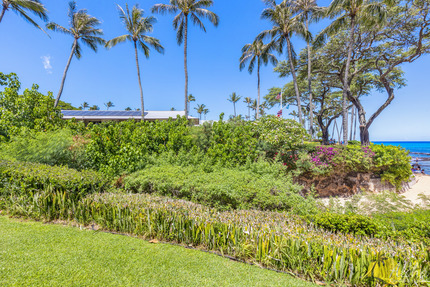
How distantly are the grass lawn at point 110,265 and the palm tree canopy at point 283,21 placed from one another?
16435mm

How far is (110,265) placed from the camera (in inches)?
91.5

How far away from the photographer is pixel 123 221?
325 cm

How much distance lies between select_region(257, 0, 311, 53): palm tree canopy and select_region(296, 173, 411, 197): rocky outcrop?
11698 millimetres

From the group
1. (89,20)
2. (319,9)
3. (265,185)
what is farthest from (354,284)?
(89,20)

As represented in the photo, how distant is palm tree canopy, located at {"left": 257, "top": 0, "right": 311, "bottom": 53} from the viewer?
13.5 metres

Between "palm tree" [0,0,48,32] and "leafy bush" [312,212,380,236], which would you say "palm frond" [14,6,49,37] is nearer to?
"palm tree" [0,0,48,32]

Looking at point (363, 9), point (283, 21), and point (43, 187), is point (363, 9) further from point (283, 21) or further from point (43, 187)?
point (43, 187)

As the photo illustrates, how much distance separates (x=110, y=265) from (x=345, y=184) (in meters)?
9.53

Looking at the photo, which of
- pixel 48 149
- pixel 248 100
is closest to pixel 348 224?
pixel 48 149

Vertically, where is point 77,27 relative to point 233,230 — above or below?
above

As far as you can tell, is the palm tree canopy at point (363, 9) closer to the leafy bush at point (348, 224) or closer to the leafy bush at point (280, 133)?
the leafy bush at point (280, 133)

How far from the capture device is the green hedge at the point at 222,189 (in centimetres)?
402

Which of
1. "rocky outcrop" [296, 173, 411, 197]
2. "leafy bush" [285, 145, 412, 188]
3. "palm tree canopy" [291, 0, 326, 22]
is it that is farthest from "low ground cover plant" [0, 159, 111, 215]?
"palm tree canopy" [291, 0, 326, 22]

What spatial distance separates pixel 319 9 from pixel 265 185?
54.6 ft
